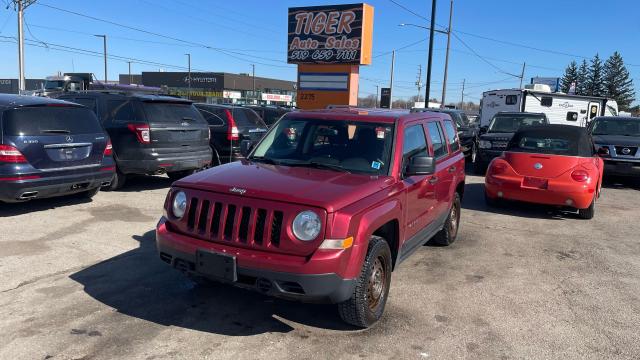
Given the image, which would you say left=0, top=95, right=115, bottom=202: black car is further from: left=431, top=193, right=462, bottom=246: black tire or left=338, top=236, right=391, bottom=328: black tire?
left=431, top=193, right=462, bottom=246: black tire

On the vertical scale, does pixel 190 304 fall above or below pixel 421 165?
below

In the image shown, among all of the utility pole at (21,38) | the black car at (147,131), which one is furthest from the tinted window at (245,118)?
the utility pole at (21,38)

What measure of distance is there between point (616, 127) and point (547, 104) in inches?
322

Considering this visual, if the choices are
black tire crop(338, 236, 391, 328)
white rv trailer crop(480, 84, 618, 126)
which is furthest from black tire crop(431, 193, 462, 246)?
white rv trailer crop(480, 84, 618, 126)

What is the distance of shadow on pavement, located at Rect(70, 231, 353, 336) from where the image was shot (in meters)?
4.03

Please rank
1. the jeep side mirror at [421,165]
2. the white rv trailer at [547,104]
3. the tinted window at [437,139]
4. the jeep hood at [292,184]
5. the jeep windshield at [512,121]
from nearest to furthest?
1. the jeep hood at [292,184]
2. the jeep side mirror at [421,165]
3. the tinted window at [437,139]
4. the jeep windshield at [512,121]
5. the white rv trailer at [547,104]

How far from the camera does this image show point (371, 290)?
157 inches

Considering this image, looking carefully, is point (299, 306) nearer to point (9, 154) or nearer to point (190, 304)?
point (190, 304)

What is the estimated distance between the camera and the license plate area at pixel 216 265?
3.53m

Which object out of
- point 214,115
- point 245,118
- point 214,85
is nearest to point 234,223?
point 214,115

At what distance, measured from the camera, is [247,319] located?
412 centimetres

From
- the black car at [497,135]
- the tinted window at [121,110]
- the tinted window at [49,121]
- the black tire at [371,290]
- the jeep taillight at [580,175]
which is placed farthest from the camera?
the black car at [497,135]

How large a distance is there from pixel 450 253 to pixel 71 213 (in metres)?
5.44

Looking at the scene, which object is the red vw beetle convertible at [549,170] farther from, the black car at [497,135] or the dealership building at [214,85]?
the dealership building at [214,85]
